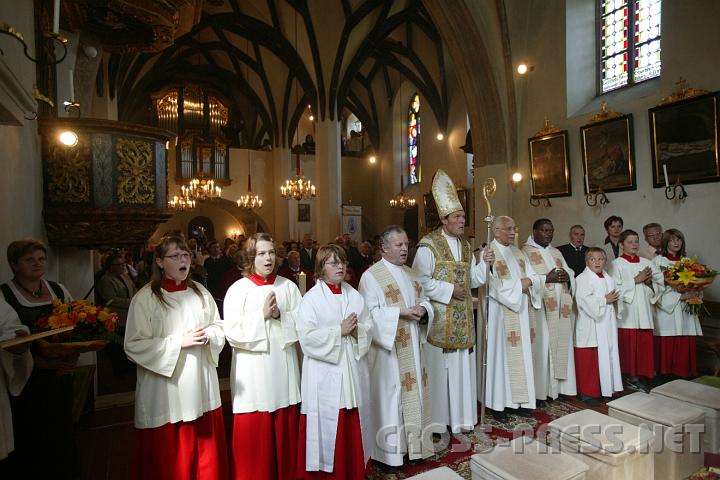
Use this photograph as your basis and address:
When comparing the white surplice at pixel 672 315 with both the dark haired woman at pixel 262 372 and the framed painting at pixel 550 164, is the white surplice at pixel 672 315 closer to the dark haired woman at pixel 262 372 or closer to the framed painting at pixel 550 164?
the framed painting at pixel 550 164

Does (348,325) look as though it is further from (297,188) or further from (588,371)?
(297,188)

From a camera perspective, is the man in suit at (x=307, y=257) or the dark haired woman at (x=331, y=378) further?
the man in suit at (x=307, y=257)

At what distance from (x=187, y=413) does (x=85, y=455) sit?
1.76 meters

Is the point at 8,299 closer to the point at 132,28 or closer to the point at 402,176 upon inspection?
the point at 132,28

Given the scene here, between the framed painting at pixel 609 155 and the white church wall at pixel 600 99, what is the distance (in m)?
0.13

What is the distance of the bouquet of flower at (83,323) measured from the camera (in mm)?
2494

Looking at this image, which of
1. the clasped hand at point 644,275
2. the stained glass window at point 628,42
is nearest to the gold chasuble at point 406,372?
the clasped hand at point 644,275

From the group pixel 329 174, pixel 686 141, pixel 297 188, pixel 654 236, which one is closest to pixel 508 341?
pixel 654 236

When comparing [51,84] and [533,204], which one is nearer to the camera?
[51,84]

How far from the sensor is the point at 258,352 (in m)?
3.09

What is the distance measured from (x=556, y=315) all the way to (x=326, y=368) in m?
3.13

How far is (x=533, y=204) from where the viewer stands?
29.3 feet

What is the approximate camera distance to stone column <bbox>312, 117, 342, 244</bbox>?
1414 cm

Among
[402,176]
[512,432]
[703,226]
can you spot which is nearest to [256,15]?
[402,176]
